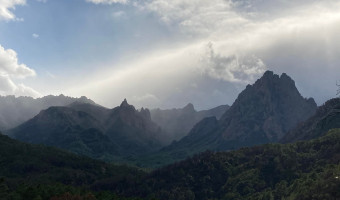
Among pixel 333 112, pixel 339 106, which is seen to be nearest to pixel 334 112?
pixel 333 112

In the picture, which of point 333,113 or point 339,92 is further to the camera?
point 333,113

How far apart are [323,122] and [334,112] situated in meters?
7.74

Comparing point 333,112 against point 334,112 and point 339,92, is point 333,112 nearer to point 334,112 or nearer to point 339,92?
point 334,112

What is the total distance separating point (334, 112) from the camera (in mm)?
137500

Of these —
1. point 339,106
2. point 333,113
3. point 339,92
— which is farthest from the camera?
point 339,106

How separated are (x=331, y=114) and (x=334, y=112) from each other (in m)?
1.27

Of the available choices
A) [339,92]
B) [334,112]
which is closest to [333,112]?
[334,112]

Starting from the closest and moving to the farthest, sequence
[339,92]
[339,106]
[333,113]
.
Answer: [339,92], [333,113], [339,106]

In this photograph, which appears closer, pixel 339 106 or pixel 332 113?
pixel 332 113

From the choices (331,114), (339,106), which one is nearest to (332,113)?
(331,114)

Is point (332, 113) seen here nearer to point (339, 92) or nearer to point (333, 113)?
point (333, 113)

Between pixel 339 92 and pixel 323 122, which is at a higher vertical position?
pixel 339 92

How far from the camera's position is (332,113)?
5413 inches

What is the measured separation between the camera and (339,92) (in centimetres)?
12938
